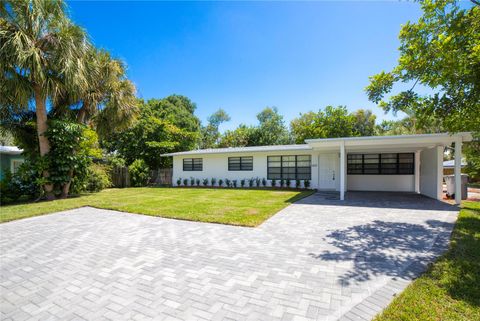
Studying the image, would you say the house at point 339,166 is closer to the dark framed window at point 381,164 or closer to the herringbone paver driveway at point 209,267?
the dark framed window at point 381,164

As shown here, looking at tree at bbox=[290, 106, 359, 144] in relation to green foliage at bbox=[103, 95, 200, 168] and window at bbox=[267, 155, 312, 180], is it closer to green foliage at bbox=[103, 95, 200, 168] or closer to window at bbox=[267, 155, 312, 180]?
window at bbox=[267, 155, 312, 180]

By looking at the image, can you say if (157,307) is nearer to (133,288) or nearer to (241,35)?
(133,288)

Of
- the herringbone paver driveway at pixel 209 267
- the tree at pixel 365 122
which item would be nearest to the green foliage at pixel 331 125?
the tree at pixel 365 122

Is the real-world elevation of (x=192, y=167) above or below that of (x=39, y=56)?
below

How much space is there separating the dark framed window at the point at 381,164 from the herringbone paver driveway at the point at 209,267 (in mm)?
7920

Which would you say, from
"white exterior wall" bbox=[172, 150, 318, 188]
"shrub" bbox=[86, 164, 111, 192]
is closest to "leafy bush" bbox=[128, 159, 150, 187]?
"white exterior wall" bbox=[172, 150, 318, 188]

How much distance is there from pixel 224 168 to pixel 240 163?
136 centimetres

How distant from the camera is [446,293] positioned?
9.23 ft

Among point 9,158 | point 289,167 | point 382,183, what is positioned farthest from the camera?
point 289,167

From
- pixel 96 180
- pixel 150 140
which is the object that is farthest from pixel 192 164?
pixel 96 180

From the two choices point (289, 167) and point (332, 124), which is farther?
point (332, 124)

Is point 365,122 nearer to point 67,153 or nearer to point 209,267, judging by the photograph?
point 67,153

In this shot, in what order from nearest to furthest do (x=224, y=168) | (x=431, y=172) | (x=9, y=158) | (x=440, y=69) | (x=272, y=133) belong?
(x=440, y=69), (x=431, y=172), (x=9, y=158), (x=224, y=168), (x=272, y=133)

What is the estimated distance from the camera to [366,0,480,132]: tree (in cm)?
477
